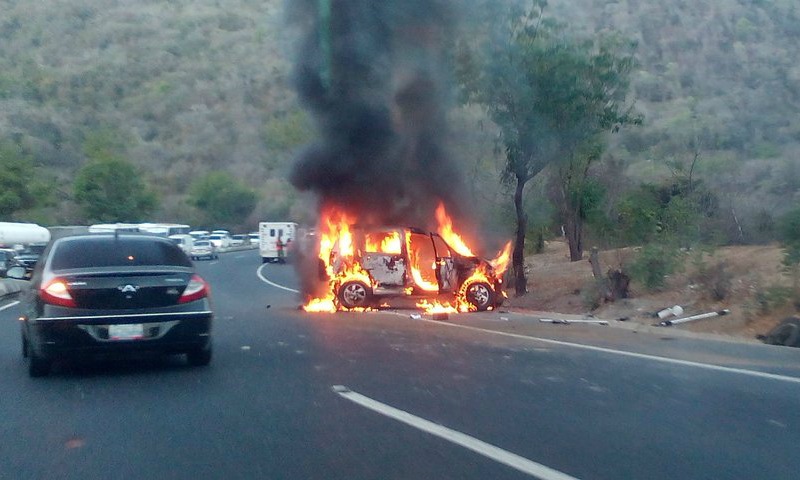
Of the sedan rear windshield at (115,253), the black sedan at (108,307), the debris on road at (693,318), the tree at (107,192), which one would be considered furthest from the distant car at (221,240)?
the black sedan at (108,307)

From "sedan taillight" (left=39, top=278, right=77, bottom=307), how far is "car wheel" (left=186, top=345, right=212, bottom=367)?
4.82 ft

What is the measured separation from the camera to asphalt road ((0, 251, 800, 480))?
693 centimetres

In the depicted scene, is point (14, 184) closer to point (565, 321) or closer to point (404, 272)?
point (404, 272)

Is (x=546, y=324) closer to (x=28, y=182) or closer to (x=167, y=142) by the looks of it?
(x=28, y=182)

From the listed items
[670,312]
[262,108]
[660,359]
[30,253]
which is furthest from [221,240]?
[660,359]

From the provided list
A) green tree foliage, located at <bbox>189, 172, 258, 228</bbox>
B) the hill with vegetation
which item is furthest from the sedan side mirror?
green tree foliage, located at <bbox>189, 172, 258, 228</bbox>

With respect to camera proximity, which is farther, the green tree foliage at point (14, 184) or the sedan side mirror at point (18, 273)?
the green tree foliage at point (14, 184)

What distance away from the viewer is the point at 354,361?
12.0 metres

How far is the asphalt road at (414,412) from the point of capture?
693 centimetres

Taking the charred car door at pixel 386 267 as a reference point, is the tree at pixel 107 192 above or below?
above

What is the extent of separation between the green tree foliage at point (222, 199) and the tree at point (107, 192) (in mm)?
14928

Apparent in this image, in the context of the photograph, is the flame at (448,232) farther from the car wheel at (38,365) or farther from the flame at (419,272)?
the car wheel at (38,365)

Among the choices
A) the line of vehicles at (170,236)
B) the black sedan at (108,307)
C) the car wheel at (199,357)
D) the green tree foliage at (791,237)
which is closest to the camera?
the black sedan at (108,307)

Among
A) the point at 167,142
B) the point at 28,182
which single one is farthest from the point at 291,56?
the point at 167,142
